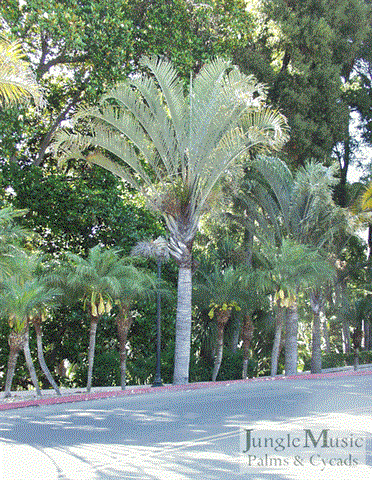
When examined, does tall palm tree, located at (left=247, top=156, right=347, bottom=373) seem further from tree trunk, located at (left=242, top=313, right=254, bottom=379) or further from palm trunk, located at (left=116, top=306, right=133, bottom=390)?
palm trunk, located at (left=116, top=306, right=133, bottom=390)

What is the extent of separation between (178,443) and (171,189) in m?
9.38

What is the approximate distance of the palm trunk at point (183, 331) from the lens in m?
14.7

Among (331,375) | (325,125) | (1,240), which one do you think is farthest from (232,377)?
(1,240)

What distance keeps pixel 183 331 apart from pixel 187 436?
8044 millimetres

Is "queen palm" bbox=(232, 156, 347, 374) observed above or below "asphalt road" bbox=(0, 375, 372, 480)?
above

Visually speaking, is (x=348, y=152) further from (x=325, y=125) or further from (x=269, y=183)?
(x=269, y=183)

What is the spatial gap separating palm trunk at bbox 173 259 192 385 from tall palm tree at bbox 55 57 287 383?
25 millimetres

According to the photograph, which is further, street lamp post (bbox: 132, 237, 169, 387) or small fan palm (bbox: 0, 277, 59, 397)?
street lamp post (bbox: 132, 237, 169, 387)

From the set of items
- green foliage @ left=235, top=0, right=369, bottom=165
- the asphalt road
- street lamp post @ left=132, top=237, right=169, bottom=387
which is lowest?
the asphalt road

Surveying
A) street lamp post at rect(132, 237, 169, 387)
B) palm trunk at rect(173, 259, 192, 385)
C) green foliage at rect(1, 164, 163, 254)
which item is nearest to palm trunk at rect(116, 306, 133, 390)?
street lamp post at rect(132, 237, 169, 387)

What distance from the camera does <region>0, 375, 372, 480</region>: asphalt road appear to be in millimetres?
5363

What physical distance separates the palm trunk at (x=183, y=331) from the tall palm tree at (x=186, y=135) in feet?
0.08

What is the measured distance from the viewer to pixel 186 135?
594 inches

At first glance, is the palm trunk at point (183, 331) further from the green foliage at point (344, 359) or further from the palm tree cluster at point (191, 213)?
the green foliage at point (344, 359)
